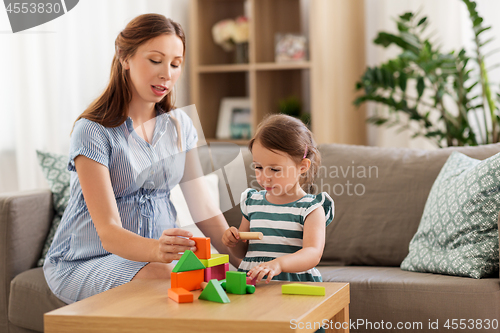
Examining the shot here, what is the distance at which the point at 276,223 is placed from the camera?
4.20 feet

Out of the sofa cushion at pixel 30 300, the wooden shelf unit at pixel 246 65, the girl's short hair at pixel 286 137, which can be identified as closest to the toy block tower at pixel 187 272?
the girl's short hair at pixel 286 137

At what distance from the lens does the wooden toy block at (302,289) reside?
99 cm

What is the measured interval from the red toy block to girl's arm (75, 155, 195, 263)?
0.06 metres

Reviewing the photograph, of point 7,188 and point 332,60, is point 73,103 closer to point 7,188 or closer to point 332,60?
point 7,188

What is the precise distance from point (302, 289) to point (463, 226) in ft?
2.59

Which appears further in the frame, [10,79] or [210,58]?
[210,58]

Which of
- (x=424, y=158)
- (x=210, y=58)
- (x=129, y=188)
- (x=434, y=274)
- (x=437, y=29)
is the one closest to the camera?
(x=129, y=188)

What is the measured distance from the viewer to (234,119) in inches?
127

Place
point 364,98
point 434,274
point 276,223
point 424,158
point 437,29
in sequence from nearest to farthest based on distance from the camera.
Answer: point 276,223, point 434,274, point 424,158, point 364,98, point 437,29

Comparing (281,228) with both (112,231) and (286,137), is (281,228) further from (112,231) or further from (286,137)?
(112,231)

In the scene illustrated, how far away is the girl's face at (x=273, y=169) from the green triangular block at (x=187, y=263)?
28 cm

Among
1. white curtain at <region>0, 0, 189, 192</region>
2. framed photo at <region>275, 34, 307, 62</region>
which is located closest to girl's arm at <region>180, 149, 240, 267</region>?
white curtain at <region>0, 0, 189, 192</region>

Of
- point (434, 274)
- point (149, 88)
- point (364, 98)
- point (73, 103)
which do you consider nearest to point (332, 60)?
point (364, 98)

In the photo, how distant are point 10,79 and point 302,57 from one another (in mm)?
1474
